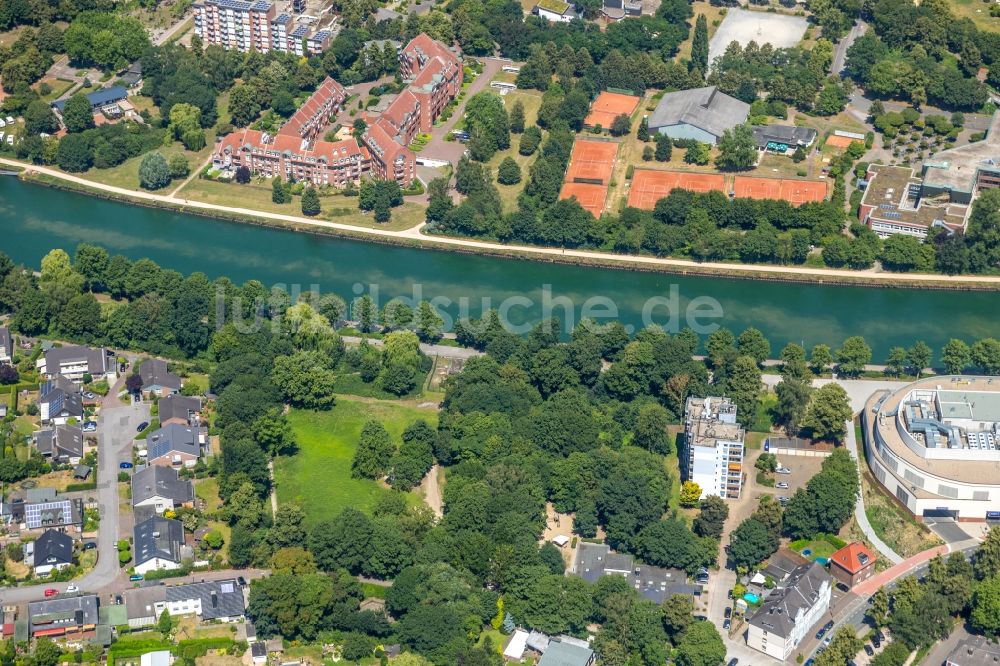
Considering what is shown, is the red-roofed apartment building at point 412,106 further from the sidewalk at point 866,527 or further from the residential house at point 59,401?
the sidewalk at point 866,527

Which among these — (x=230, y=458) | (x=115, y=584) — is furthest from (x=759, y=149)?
(x=115, y=584)

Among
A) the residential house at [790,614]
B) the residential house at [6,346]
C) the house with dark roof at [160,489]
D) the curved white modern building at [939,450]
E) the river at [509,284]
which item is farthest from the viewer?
the river at [509,284]

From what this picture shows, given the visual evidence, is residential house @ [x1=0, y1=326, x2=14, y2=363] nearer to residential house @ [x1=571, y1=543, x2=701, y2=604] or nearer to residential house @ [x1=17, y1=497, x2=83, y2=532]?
residential house @ [x1=17, y1=497, x2=83, y2=532]

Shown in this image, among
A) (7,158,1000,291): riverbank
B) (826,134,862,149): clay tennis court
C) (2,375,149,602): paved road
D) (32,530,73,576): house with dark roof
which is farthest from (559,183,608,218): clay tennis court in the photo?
(32,530,73,576): house with dark roof

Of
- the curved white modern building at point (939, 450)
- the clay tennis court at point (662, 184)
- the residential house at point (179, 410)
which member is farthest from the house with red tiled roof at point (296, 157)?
the curved white modern building at point (939, 450)

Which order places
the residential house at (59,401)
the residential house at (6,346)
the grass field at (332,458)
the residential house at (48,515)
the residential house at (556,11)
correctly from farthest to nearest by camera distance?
the residential house at (556,11) → the residential house at (6,346) → the residential house at (59,401) → the grass field at (332,458) → the residential house at (48,515)

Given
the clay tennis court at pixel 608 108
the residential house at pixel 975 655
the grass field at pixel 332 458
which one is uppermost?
the clay tennis court at pixel 608 108
